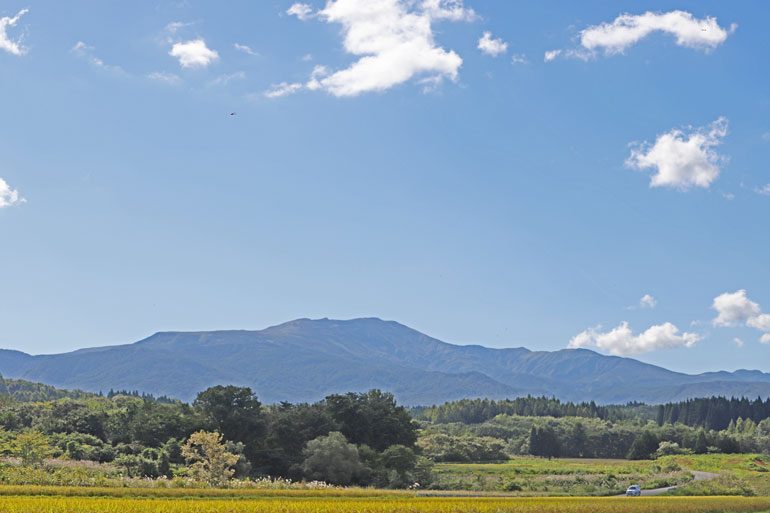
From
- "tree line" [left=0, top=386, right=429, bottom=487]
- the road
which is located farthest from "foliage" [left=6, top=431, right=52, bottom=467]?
the road

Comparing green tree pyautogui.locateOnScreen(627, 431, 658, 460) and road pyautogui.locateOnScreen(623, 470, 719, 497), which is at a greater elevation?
green tree pyautogui.locateOnScreen(627, 431, 658, 460)

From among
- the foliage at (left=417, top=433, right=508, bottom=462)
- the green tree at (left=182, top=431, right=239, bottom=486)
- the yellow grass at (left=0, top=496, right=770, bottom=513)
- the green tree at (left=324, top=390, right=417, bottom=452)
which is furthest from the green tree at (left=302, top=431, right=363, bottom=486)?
the foliage at (left=417, top=433, right=508, bottom=462)

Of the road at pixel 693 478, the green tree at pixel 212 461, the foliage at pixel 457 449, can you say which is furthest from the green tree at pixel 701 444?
the green tree at pixel 212 461

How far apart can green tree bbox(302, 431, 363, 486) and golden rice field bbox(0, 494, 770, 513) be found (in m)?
15.6

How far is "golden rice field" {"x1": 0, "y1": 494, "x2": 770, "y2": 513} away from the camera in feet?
113

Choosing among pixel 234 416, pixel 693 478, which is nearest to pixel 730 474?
pixel 693 478

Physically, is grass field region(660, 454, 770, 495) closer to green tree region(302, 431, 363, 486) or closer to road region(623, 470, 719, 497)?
road region(623, 470, 719, 497)

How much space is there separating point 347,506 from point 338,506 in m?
0.42

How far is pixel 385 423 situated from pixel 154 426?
21397 mm

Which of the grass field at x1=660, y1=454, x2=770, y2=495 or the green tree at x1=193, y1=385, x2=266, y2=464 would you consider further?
the green tree at x1=193, y1=385, x2=266, y2=464

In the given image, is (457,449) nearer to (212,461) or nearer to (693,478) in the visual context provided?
(693,478)

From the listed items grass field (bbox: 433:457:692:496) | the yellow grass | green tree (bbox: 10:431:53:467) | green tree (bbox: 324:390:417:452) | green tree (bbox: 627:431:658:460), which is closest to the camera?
the yellow grass

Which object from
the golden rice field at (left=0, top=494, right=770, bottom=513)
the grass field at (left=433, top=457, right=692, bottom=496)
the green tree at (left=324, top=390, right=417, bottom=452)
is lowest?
the grass field at (left=433, top=457, right=692, bottom=496)

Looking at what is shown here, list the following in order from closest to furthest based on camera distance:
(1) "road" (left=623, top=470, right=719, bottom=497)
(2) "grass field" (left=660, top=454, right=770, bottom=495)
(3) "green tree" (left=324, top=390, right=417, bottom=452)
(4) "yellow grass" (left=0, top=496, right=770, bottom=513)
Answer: (4) "yellow grass" (left=0, top=496, right=770, bottom=513) < (1) "road" (left=623, top=470, right=719, bottom=497) < (2) "grass field" (left=660, top=454, right=770, bottom=495) < (3) "green tree" (left=324, top=390, right=417, bottom=452)
